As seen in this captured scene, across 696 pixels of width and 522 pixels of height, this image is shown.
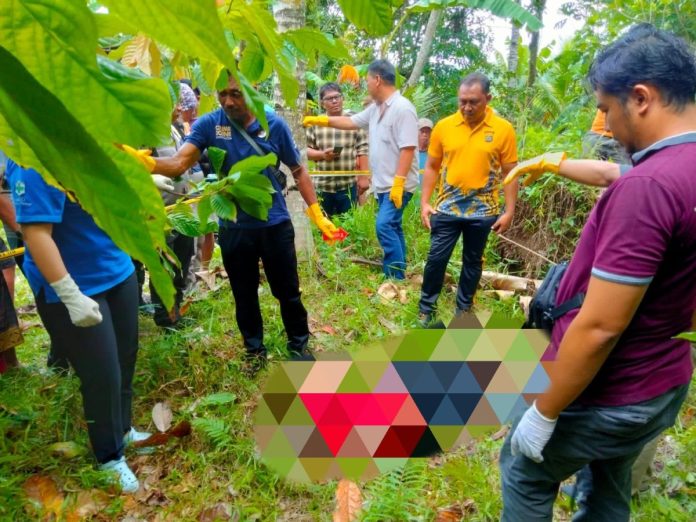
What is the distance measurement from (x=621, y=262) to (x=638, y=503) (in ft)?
4.99

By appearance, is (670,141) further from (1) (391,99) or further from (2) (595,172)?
(1) (391,99)

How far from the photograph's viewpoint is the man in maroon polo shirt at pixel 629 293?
95 centimetres

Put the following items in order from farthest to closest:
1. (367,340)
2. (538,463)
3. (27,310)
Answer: (27,310) → (367,340) → (538,463)

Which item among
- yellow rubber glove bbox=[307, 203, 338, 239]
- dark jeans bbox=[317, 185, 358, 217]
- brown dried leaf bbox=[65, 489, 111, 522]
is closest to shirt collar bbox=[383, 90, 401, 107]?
yellow rubber glove bbox=[307, 203, 338, 239]

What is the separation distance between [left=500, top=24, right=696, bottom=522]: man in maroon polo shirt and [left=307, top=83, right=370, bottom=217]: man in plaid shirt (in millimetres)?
3545

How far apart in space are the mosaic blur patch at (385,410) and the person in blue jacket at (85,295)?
28.3 inches

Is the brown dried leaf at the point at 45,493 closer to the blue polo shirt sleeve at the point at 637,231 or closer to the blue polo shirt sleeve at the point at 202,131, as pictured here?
the blue polo shirt sleeve at the point at 202,131

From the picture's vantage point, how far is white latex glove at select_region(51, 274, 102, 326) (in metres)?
1.62

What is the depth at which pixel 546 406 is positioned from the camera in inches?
45.1

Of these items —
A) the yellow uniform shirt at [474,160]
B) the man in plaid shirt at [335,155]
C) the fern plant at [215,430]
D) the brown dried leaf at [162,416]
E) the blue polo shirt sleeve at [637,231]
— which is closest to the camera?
the blue polo shirt sleeve at [637,231]

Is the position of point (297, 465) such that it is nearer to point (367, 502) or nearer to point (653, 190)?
point (367, 502)

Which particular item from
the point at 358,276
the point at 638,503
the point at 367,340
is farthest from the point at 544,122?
the point at 638,503

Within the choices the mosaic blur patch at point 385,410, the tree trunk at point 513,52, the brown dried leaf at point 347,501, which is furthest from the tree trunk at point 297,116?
the tree trunk at point 513,52

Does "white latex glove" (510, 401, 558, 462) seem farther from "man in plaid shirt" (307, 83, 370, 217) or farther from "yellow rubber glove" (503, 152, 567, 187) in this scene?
"man in plaid shirt" (307, 83, 370, 217)
